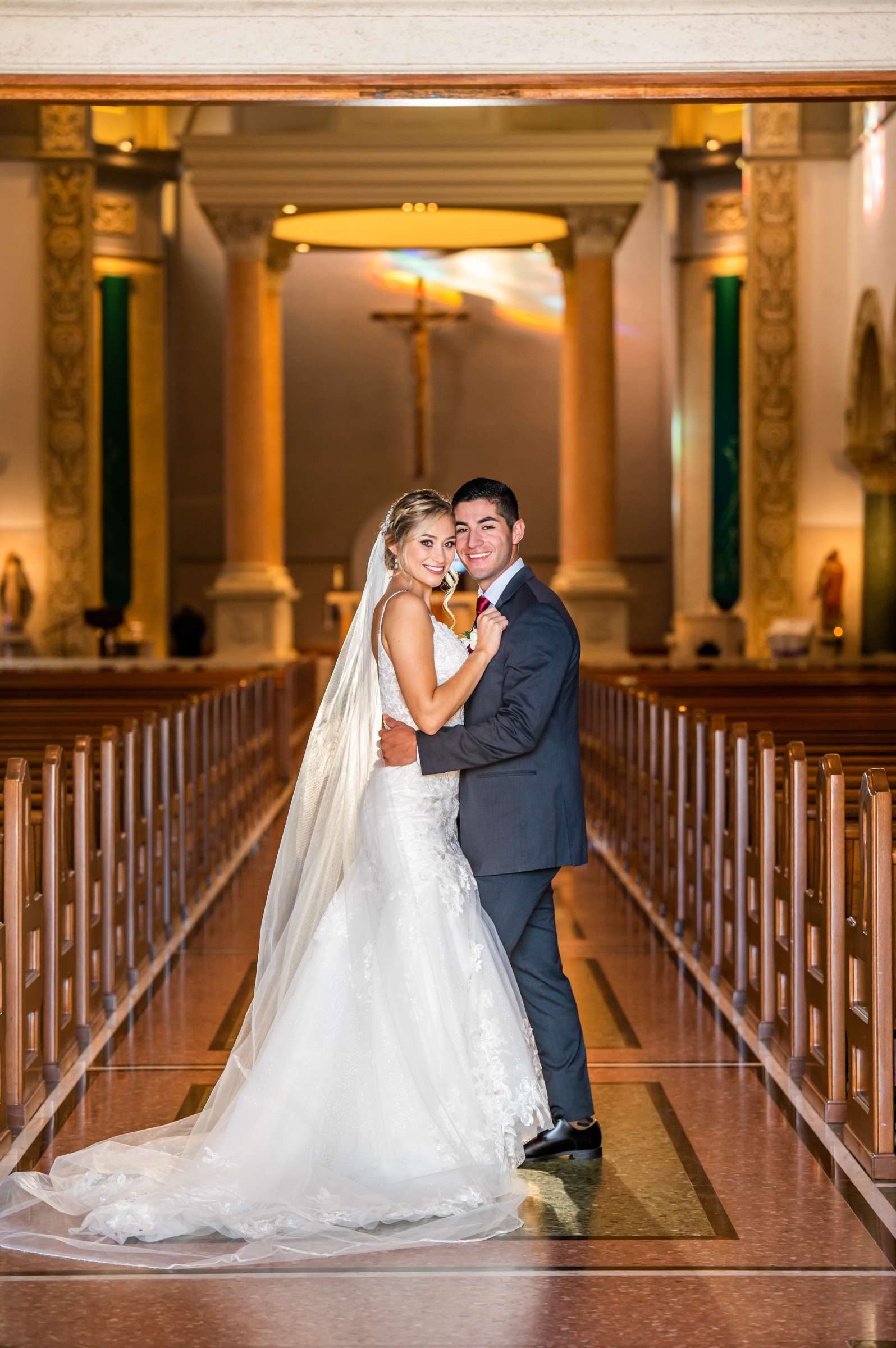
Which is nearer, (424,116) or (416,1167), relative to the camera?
(416,1167)

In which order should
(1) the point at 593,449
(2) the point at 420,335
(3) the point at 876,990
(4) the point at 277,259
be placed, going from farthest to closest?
(2) the point at 420,335 → (4) the point at 277,259 → (1) the point at 593,449 → (3) the point at 876,990

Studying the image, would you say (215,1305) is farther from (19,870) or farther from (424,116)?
(424,116)

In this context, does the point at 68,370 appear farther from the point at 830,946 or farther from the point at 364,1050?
the point at 364,1050

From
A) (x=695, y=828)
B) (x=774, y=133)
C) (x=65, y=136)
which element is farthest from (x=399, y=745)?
(x=65, y=136)

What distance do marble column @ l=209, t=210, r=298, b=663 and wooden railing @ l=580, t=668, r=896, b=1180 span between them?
8.89 metres

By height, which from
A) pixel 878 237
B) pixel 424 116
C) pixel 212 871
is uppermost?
pixel 424 116

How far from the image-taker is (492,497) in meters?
3.86

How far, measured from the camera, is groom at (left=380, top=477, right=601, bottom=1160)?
3.85 m

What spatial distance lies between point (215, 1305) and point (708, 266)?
2072 centimetres

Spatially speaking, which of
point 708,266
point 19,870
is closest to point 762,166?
point 708,266

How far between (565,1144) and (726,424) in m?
18.5

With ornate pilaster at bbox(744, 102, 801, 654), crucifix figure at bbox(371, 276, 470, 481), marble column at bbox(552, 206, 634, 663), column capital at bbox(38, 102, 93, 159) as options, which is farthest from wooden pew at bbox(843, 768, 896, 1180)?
crucifix figure at bbox(371, 276, 470, 481)

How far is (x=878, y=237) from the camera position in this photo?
17.6 m

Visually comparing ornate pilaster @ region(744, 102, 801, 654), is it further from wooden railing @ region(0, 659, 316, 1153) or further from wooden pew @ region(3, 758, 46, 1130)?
wooden pew @ region(3, 758, 46, 1130)
